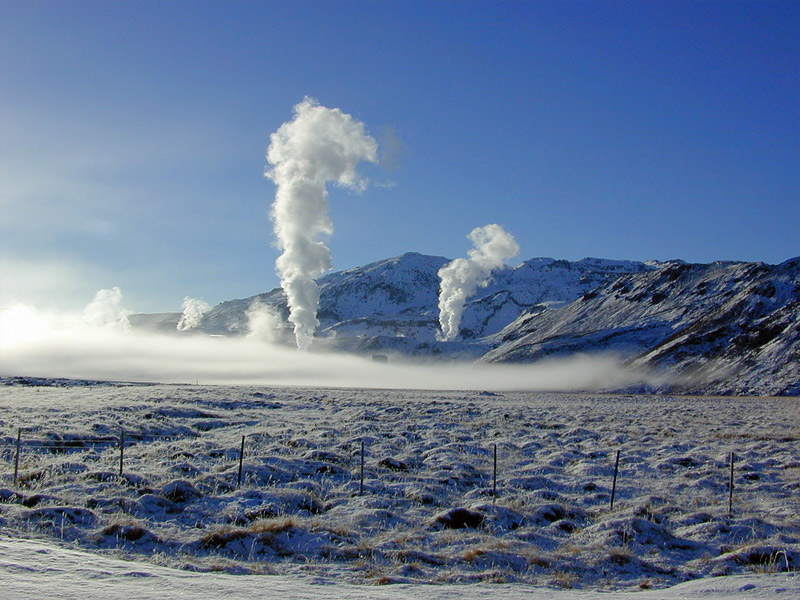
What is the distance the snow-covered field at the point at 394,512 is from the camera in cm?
1278

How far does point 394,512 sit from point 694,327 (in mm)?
132179

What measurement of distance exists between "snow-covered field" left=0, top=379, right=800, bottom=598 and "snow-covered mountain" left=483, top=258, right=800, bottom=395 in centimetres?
8174

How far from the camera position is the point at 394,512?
18.5 meters

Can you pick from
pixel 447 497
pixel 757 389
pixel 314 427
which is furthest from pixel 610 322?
pixel 447 497

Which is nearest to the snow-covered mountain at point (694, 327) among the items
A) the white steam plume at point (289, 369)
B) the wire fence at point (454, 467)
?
the white steam plume at point (289, 369)

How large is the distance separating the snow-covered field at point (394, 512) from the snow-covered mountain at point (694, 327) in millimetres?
81743

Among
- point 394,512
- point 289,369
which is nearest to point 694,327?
point 289,369

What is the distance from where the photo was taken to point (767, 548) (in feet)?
48.9

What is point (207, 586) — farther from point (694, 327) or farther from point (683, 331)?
point (683, 331)

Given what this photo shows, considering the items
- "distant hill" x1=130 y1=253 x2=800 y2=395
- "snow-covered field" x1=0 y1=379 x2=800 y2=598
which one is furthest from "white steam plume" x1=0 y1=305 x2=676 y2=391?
"snow-covered field" x1=0 y1=379 x2=800 y2=598

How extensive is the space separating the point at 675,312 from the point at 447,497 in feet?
470

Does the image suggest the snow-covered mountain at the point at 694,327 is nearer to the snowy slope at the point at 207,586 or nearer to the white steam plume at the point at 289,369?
the white steam plume at the point at 289,369

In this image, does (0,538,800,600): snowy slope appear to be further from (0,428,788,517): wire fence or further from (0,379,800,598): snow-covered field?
(0,428,788,517): wire fence

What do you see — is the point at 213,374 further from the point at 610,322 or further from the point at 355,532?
the point at 355,532
